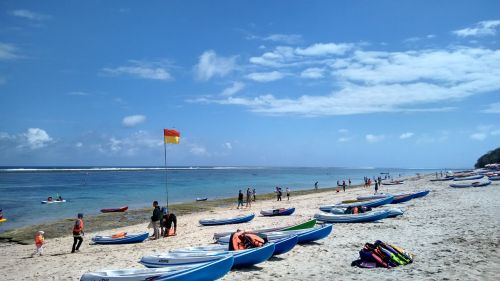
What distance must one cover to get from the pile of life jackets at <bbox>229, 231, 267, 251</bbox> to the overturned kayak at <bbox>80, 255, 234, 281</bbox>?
6.69ft

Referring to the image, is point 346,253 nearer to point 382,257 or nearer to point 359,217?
point 382,257

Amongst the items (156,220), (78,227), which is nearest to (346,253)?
(156,220)

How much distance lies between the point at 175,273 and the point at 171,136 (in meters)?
13.4

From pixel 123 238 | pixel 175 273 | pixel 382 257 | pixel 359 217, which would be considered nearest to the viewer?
pixel 175 273

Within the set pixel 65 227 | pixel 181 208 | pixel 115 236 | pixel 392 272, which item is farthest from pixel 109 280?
pixel 181 208

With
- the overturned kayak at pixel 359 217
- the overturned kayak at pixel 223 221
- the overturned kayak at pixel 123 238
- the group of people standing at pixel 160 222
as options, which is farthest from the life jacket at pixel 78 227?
the overturned kayak at pixel 359 217

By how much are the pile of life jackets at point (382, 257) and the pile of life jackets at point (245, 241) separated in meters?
2.75

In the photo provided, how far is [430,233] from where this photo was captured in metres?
15.3

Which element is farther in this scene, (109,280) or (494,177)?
(494,177)

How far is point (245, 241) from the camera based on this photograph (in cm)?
1159

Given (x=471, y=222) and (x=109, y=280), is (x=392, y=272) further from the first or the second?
(x=471, y=222)

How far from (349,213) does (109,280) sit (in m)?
13.9

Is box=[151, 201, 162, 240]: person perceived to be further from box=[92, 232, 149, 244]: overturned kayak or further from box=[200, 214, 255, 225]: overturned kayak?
box=[200, 214, 255, 225]: overturned kayak

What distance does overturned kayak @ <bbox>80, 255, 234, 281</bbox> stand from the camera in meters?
8.44
